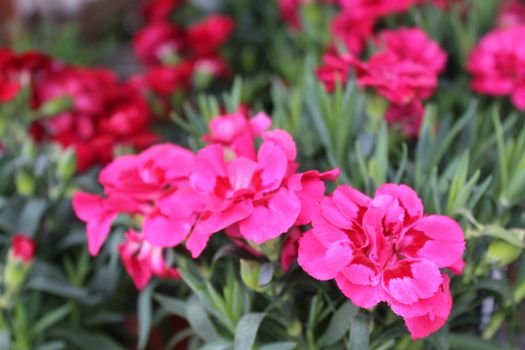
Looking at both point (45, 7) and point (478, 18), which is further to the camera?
point (45, 7)

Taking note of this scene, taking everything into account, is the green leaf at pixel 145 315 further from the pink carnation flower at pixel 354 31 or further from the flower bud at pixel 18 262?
the pink carnation flower at pixel 354 31

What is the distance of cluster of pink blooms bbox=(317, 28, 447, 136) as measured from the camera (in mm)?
897

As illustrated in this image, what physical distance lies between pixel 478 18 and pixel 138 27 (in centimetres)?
136

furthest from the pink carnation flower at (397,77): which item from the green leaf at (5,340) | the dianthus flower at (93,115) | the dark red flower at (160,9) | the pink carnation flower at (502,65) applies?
the dark red flower at (160,9)

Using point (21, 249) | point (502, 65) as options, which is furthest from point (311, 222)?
point (502, 65)

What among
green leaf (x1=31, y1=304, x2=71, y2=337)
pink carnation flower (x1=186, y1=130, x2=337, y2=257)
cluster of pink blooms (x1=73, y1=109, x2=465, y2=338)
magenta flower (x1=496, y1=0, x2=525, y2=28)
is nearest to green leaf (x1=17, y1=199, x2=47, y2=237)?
green leaf (x1=31, y1=304, x2=71, y2=337)

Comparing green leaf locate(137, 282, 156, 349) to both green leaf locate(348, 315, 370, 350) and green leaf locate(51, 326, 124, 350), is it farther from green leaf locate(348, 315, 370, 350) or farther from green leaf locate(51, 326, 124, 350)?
green leaf locate(348, 315, 370, 350)

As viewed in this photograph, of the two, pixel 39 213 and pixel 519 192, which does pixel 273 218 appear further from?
pixel 39 213

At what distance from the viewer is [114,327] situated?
3.56ft

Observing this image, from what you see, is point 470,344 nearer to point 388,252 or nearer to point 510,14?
point 388,252

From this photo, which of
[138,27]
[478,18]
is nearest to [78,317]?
[478,18]

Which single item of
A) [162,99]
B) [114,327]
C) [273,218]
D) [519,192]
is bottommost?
[114,327]

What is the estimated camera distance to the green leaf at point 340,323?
692 mm

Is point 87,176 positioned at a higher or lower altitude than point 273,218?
lower
